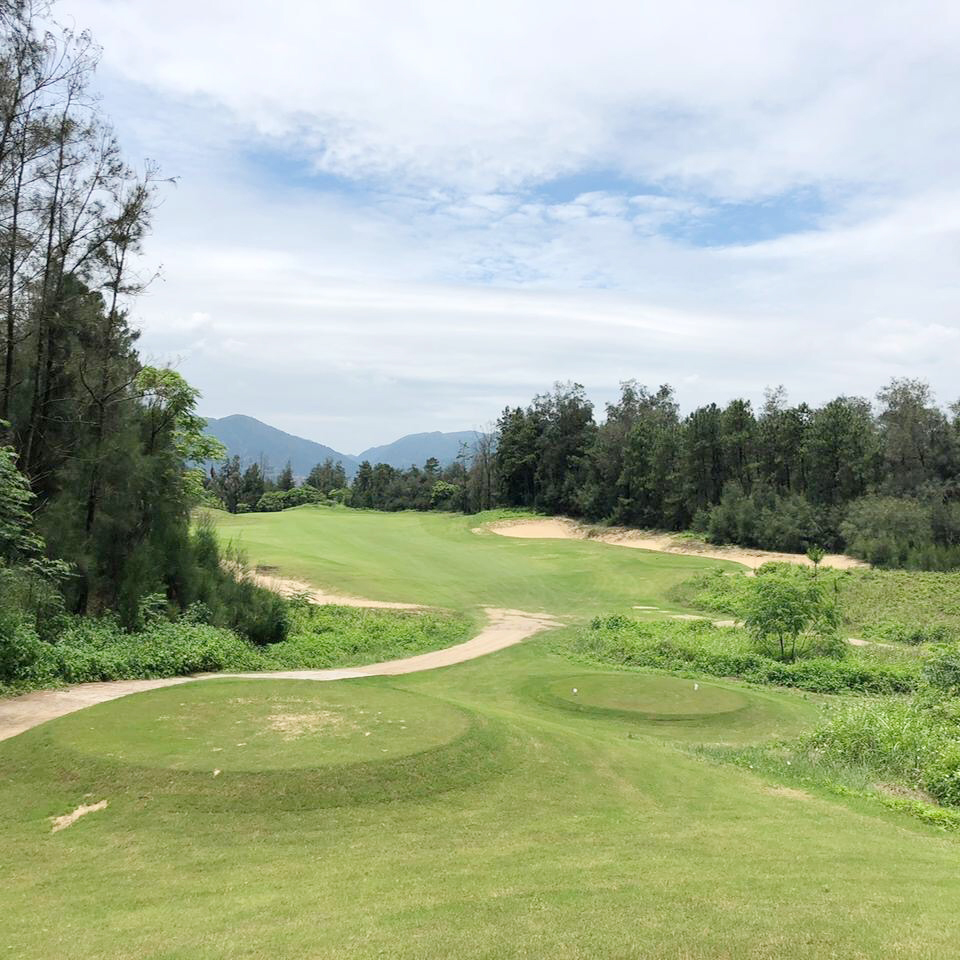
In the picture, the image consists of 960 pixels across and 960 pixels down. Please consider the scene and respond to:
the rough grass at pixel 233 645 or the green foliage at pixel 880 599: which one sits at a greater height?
the green foliage at pixel 880 599

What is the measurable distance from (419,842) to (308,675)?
1312 centimetres

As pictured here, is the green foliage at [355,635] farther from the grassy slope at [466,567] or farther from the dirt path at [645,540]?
the dirt path at [645,540]

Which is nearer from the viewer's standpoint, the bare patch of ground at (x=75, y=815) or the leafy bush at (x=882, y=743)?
the bare patch of ground at (x=75, y=815)

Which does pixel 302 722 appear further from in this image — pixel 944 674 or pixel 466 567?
pixel 466 567

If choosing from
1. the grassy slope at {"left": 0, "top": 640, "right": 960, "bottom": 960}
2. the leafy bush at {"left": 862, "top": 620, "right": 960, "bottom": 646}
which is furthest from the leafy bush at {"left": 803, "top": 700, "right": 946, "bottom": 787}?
the leafy bush at {"left": 862, "top": 620, "right": 960, "bottom": 646}

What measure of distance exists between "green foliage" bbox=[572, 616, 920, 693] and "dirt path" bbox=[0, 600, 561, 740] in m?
3.12

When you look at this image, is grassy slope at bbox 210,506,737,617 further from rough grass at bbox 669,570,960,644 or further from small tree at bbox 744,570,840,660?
small tree at bbox 744,570,840,660

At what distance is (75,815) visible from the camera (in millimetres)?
9180

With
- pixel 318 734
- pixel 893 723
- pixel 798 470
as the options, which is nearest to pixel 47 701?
pixel 318 734

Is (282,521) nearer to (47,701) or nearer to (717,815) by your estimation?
(47,701)

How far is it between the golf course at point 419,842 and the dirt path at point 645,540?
42.3m

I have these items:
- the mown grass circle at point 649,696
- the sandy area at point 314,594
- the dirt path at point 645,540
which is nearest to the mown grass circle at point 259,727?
the mown grass circle at point 649,696

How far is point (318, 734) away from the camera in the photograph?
1139 centimetres

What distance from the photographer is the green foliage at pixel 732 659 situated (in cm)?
2216
